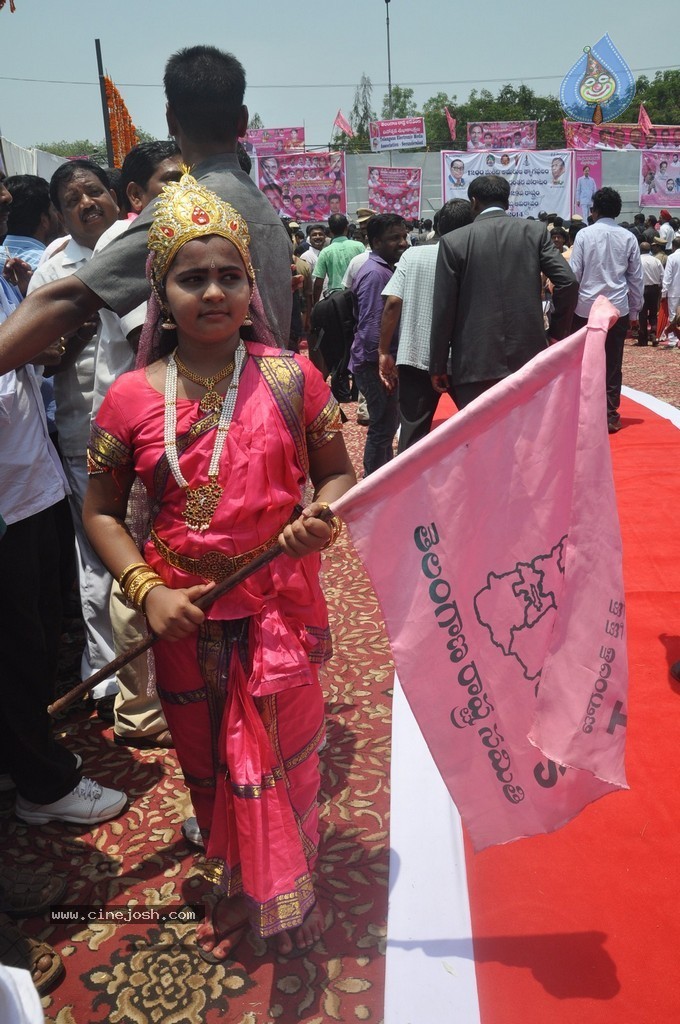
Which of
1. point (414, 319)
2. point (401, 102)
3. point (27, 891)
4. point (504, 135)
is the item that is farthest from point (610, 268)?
point (401, 102)

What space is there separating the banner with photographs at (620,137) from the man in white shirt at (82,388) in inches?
890

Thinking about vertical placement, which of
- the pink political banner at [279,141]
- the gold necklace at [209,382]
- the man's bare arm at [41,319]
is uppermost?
the pink political banner at [279,141]

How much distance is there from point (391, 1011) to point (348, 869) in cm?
Result: 49

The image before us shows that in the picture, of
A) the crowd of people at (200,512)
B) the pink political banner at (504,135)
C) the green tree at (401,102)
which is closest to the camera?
the crowd of people at (200,512)

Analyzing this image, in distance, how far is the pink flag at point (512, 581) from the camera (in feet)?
5.35

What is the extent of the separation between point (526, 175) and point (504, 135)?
549 centimetres

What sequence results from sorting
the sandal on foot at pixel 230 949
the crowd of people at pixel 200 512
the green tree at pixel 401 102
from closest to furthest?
1. the crowd of people at pixel 200 512
2. the sandal on foot at pixel 230 949
3. the green tree at pixel 401 102

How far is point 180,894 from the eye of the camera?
2.21 metres

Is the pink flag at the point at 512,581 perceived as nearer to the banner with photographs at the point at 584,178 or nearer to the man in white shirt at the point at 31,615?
the man in white shirt at the point at 31,615

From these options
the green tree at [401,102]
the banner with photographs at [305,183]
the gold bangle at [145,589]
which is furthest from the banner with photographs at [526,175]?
the green tree at [401,102]

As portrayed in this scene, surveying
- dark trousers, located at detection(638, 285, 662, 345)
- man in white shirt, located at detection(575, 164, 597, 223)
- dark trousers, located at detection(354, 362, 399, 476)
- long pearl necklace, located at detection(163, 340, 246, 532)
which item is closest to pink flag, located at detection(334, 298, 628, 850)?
long pearl necklace, located at detection(163, 340, 246, 532)

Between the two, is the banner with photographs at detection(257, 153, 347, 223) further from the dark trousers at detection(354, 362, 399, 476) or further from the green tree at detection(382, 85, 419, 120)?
the green tree at detection(382, 85, 419, 120)

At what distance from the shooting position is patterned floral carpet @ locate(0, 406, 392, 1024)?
6.06ft

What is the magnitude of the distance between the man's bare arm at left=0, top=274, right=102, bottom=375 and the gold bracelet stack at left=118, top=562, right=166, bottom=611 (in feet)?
1.77
